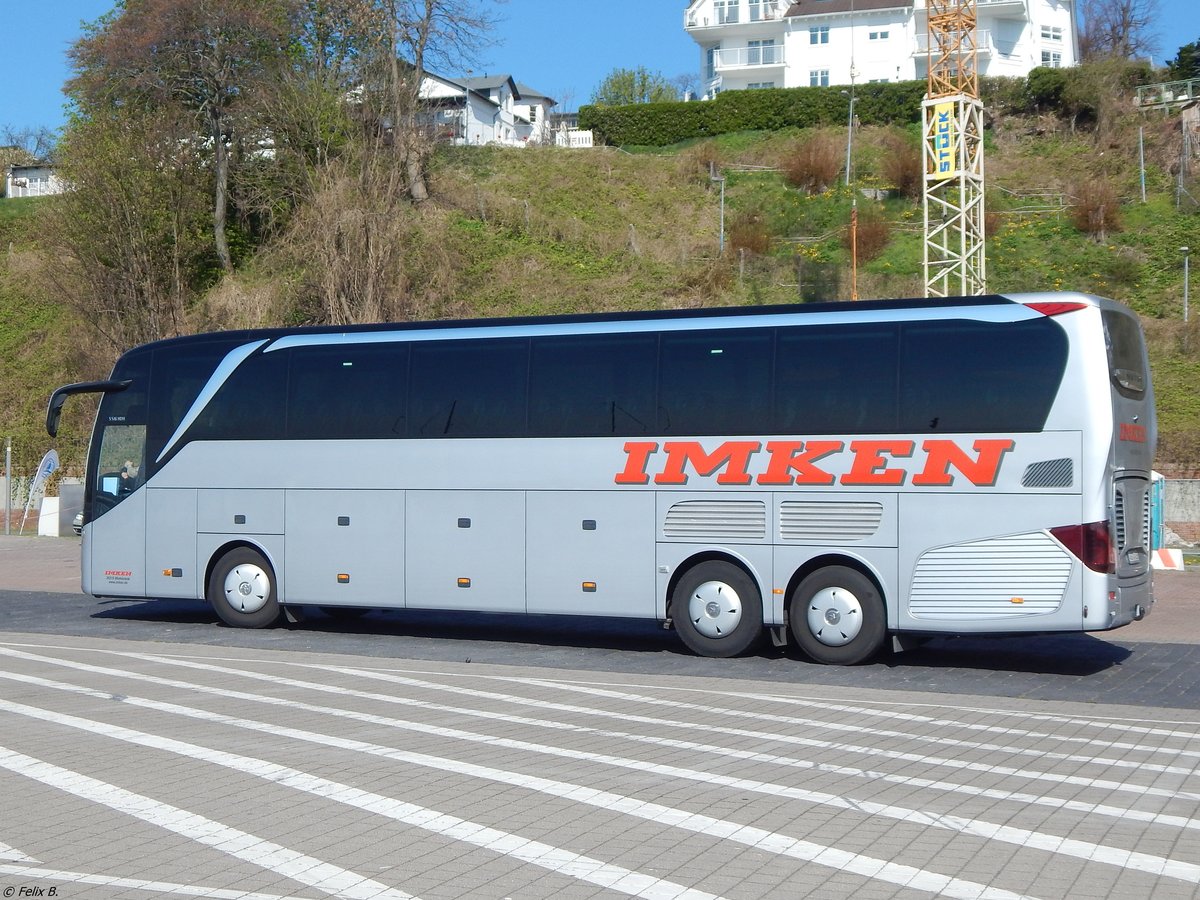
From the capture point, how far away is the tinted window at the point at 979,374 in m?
13.6

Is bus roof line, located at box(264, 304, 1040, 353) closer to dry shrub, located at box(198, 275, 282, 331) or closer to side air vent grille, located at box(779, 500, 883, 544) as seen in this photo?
side air vent grille, located at box(779, 500, 883, 544)

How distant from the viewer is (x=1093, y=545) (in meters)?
13.3

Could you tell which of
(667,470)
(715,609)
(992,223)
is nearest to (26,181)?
(992,223)

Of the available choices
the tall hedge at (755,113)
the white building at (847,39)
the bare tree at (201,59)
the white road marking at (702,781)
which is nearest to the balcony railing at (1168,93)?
the tall hedge at (755,113)

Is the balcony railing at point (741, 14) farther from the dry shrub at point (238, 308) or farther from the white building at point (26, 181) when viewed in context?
the dry shrub at point (238, 308)

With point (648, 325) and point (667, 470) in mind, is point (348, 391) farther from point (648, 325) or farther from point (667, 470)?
point (667, 470)

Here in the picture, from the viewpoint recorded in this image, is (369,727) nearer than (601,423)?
Yes

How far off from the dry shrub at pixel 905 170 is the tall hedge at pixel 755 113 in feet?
20.4

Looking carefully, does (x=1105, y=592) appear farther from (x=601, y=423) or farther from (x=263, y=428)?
(x=263, y=428)

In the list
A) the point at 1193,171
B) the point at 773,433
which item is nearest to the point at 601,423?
the point at 773,433

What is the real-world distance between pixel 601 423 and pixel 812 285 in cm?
3338

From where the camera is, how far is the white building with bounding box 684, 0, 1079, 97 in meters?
77.1

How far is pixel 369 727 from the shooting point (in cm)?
1045

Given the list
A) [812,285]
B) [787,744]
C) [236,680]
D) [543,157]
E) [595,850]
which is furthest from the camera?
[543,157]
